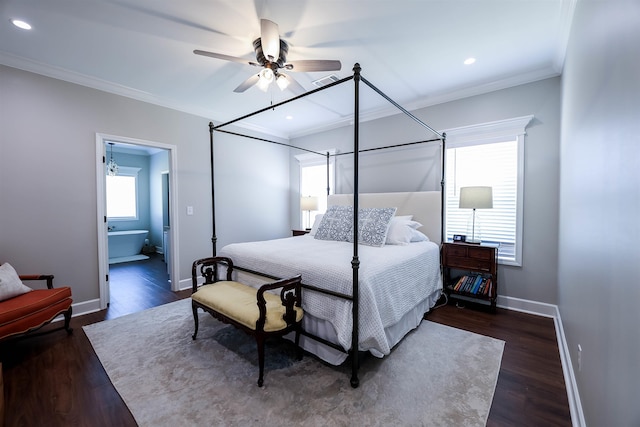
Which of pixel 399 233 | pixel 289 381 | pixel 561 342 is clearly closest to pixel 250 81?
pixel 399 233

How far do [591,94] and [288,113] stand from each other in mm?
3683

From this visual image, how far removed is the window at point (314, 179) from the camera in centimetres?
502

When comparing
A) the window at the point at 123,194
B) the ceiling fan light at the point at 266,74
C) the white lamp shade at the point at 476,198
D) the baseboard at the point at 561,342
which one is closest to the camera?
the baseboard at the point at 561,342

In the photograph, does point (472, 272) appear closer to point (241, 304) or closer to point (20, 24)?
point (241, 304)

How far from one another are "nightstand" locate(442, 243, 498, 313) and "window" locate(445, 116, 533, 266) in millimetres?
336

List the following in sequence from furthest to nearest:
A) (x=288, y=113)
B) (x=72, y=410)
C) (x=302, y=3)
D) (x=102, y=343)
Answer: (x=288, y=113) < (x=102, y=343) < (x=302, y=3) < (x=72, y=410)

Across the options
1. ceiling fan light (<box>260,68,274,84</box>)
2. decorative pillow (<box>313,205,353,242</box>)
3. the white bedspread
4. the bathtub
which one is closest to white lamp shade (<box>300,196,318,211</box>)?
decorative pillow (<box>313,205,353,242</box>)

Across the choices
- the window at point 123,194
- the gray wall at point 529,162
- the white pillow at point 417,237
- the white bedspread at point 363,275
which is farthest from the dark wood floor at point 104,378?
the window at point 123,194

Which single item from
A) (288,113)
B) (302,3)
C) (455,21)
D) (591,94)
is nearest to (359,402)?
(591,94)

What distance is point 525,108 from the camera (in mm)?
3092

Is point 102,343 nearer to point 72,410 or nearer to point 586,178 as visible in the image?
point 72,410

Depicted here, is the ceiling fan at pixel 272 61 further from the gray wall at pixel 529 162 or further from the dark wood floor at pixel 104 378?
the dark wood floor at pixel 104 378

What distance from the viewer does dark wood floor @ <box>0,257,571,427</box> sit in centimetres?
163

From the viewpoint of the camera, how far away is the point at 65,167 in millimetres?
3053
